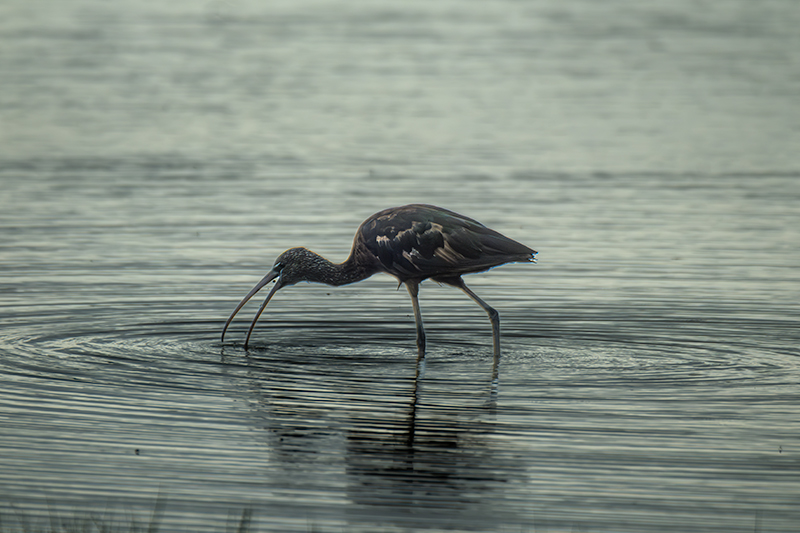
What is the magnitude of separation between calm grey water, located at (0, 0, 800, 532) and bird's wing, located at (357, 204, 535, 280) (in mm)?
830

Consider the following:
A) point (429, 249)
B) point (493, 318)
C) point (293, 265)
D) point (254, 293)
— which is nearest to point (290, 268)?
point (293, 265)

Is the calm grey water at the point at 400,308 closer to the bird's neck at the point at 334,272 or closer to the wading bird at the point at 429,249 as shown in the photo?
the bird's neck at the point at 334,272

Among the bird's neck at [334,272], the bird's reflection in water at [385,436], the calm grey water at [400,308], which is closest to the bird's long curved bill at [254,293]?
the calm grey water at [400,308]

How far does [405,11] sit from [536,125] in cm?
2896

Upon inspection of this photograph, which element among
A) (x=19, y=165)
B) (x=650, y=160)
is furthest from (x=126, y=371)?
(x=650, y=160)

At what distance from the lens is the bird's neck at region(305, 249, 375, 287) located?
12586 mm

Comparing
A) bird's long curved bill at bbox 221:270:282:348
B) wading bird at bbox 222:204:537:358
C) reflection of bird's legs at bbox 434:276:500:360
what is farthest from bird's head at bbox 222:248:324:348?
reflection of bird's legs at bbox 434:276:500:360

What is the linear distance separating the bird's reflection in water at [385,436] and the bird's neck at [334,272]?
1.29 metres

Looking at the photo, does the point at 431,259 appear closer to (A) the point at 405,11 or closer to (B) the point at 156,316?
(B) the point at 156,316

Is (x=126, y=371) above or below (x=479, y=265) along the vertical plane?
below

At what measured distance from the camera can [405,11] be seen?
5494 centimetres

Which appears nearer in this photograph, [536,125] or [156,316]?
[156,316]

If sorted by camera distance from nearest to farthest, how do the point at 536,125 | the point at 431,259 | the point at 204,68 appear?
1. the point at 431,259
2. the point at 536,125
3. the point at 204,68

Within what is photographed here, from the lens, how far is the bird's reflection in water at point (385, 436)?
782cm
